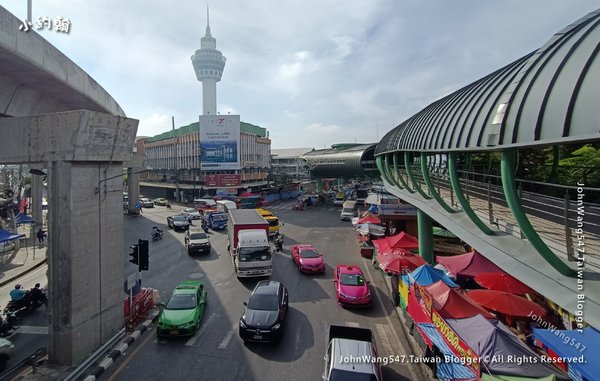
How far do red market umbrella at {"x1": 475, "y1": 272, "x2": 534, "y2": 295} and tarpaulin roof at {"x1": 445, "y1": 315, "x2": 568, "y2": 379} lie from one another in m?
4.92

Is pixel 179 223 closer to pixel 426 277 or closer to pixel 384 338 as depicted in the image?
pixel 384 338

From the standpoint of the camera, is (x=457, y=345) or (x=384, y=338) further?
(x=384, y=338)

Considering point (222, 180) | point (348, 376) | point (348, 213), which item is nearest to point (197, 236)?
point (348, 376)

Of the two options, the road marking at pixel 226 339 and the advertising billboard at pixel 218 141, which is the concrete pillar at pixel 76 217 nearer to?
the road marking at pixel 226 339

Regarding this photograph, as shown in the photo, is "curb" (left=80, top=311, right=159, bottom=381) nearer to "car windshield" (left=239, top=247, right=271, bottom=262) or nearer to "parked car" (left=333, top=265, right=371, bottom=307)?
"car windshield" (left=239, top=247, right=271, bottom=262)

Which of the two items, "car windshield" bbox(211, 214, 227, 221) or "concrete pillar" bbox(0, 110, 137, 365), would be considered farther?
"car windshield" bbox(211, 214, 227, 221)

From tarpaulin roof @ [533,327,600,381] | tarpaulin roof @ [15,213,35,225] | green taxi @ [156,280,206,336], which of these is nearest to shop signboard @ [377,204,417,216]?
green taxi @ [156,280,206,336]

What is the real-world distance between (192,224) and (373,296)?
25342mm

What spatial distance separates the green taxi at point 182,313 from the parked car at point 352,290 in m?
5.29

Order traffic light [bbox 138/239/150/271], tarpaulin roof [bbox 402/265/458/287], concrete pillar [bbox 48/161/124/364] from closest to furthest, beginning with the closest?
concrete pillar [bbox 48/161/124/364], tarpaulin roof [bbox 402/265/458/287], traffic light [bbox 138/239/150/271]

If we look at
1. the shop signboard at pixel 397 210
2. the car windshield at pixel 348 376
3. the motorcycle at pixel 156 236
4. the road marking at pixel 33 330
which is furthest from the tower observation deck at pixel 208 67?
the car windshield at pixel 348 376

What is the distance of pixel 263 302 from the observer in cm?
1133

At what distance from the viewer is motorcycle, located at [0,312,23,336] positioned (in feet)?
36.0

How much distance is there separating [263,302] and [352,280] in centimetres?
424
